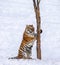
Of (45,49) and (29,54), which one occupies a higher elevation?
(29,54)

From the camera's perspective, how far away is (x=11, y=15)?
18094mm

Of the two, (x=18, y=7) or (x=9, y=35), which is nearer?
(x=9, y=35)

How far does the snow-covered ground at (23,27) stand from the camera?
11225 millimetres

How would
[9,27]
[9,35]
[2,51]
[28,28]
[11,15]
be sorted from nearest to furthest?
[28,28] < [2,51] < [9,35] < [9,27] < [11,15]

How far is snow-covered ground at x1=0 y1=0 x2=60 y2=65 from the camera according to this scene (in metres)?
11.2

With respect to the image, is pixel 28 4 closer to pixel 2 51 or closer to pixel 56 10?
pixel 56 10

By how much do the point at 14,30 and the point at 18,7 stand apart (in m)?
4.25

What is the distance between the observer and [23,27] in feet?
51.8

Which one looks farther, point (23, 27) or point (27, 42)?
point (23, 27)

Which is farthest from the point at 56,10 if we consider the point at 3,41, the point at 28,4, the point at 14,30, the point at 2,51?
the point at 2,51

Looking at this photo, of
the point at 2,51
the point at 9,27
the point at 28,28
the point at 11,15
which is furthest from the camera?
the point at 11,15

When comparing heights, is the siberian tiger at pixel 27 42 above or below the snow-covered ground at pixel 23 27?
above

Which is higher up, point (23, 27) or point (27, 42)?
point (27, 42)

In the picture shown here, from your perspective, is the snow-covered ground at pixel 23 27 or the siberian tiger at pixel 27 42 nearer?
the siberian tiger at pixel 27 42
